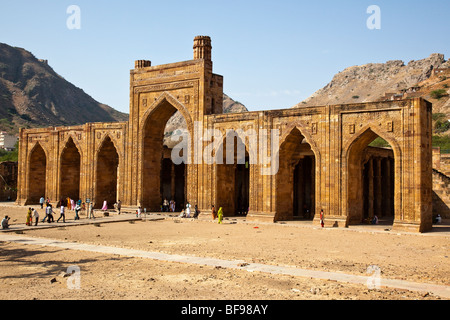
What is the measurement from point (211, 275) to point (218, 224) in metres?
15.8

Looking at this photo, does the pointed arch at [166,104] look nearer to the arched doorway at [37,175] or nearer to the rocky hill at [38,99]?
the arched doorway at [37,175]

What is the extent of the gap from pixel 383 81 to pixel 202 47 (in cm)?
11153

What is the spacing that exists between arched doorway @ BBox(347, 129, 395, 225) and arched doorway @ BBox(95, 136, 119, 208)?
821 inches

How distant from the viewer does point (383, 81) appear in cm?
13162

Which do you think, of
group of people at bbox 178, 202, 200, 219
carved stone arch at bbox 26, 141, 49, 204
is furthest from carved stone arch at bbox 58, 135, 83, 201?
group of people at bbox 178, 202, 200, 219

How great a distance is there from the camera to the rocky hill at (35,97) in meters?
125

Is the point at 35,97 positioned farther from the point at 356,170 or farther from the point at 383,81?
the point at 356,170

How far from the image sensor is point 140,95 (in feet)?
117

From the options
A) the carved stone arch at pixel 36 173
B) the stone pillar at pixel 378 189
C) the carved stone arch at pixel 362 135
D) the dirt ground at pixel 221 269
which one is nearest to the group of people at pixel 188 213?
the dirt ground at pixel 221 269

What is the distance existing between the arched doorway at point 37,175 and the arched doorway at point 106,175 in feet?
28.5

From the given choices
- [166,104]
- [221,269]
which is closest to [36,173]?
[166,104]

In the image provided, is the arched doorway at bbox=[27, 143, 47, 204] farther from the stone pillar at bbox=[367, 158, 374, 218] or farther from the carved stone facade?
the stone pillar at bbox=[367, 158, 374, 218]

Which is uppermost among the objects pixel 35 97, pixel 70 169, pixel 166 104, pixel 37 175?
pixel 35 97
